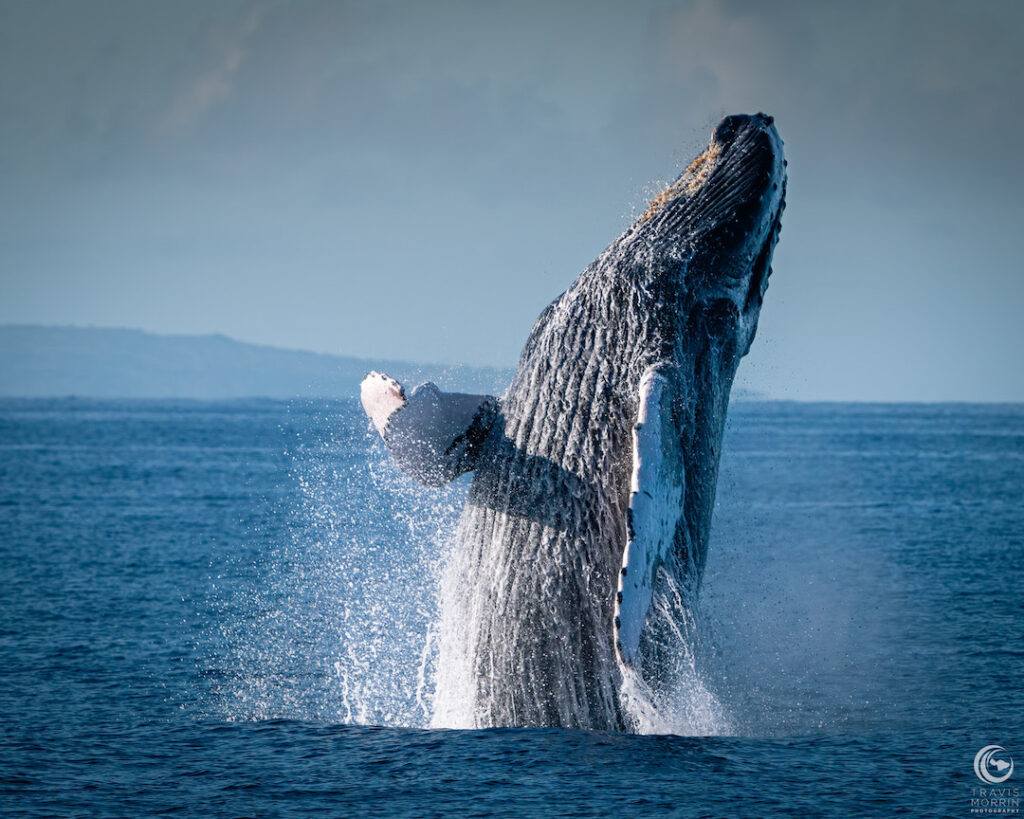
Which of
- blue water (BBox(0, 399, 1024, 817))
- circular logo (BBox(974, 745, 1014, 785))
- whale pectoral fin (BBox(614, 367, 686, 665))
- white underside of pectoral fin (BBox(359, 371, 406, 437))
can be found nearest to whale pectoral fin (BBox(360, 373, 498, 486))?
white underside of pectoral fin (BBox(359, 371, 406, 437))

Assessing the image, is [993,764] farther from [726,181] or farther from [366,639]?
[366,639]

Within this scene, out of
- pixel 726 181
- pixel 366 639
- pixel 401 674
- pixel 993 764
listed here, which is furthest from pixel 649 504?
pixel 366 639

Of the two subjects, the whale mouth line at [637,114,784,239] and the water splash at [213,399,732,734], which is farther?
the whale mouth line at [637,114,784,239]

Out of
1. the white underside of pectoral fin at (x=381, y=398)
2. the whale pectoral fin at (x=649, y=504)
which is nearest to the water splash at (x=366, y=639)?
the whale pectoral fin at (x=649, y=504)

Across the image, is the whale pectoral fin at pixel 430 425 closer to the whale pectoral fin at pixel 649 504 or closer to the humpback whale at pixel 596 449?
the humpback whale at pixel 596 449

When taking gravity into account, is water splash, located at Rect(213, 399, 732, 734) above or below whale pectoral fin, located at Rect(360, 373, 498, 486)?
below

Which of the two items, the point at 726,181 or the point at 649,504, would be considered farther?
the point at 726,181

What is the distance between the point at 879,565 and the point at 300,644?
10081 millimetres

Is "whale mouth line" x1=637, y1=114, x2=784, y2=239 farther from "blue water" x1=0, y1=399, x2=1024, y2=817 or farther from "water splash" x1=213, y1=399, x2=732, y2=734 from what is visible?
"blue water" x1=0, y1=399, x2=1024, y2=817

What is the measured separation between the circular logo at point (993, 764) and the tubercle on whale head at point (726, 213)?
113 inches

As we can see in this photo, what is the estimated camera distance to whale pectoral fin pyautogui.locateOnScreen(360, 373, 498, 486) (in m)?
6.56

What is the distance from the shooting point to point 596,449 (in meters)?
6.29

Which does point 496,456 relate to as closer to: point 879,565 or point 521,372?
point 521,372

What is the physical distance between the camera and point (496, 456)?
6566 millimetres
